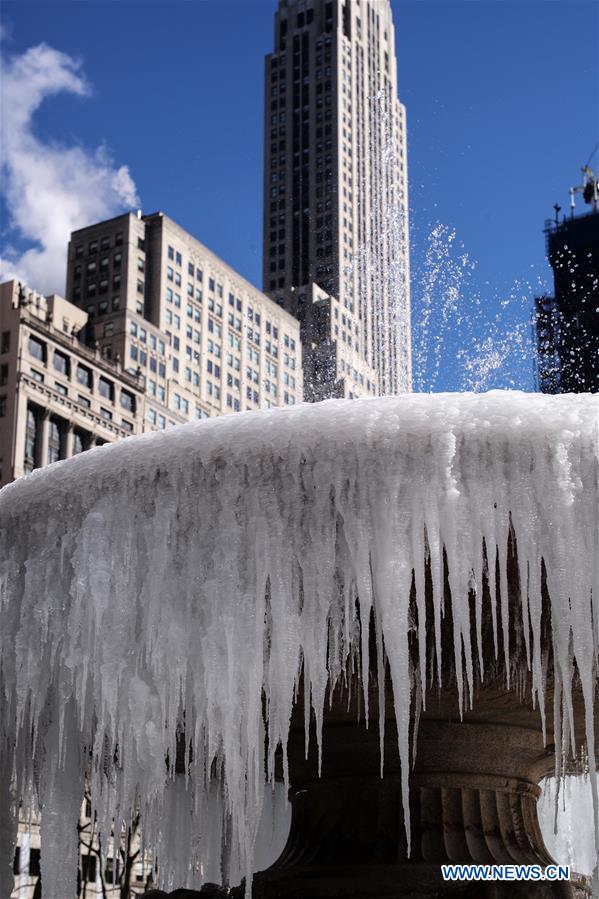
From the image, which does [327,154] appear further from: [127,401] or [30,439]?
[30,439]

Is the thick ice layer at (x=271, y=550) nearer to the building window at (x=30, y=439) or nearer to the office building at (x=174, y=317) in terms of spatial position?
the building window at (x=30, y=439)

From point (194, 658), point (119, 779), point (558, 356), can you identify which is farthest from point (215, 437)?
point (558, 356)

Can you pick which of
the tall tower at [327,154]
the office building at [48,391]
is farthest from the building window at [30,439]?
the tall tower at [327,154]

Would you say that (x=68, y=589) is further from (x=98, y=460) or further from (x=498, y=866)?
(x=498, y=866)

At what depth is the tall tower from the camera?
121 m

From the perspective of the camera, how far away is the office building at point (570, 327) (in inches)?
2061

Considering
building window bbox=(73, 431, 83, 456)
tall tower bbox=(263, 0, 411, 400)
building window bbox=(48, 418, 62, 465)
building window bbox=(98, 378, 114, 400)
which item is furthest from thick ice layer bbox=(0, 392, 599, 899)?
tall tower bbox=(263, 0, 411, 400)

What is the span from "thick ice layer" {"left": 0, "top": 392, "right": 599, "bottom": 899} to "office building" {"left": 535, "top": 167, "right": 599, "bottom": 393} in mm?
44318

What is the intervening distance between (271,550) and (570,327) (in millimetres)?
48569

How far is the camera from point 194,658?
6.47 m

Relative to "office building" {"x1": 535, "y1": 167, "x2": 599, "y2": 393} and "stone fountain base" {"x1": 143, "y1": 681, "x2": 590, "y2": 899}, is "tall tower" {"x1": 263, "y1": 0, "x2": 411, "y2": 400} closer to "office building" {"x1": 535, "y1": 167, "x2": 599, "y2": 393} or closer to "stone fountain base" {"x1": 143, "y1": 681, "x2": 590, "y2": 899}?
"office building" {"x1": 535, "y1": 167, "x2": 599, "y2": 393}

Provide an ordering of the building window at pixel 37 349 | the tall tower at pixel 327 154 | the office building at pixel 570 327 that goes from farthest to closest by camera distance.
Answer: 1. the tall tower at pixel 327 154
2. the building window at pixel 37 349
3. the office building at pixel 570 327

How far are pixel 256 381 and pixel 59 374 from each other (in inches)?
1157

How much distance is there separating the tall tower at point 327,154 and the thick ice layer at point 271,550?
4183 inches
